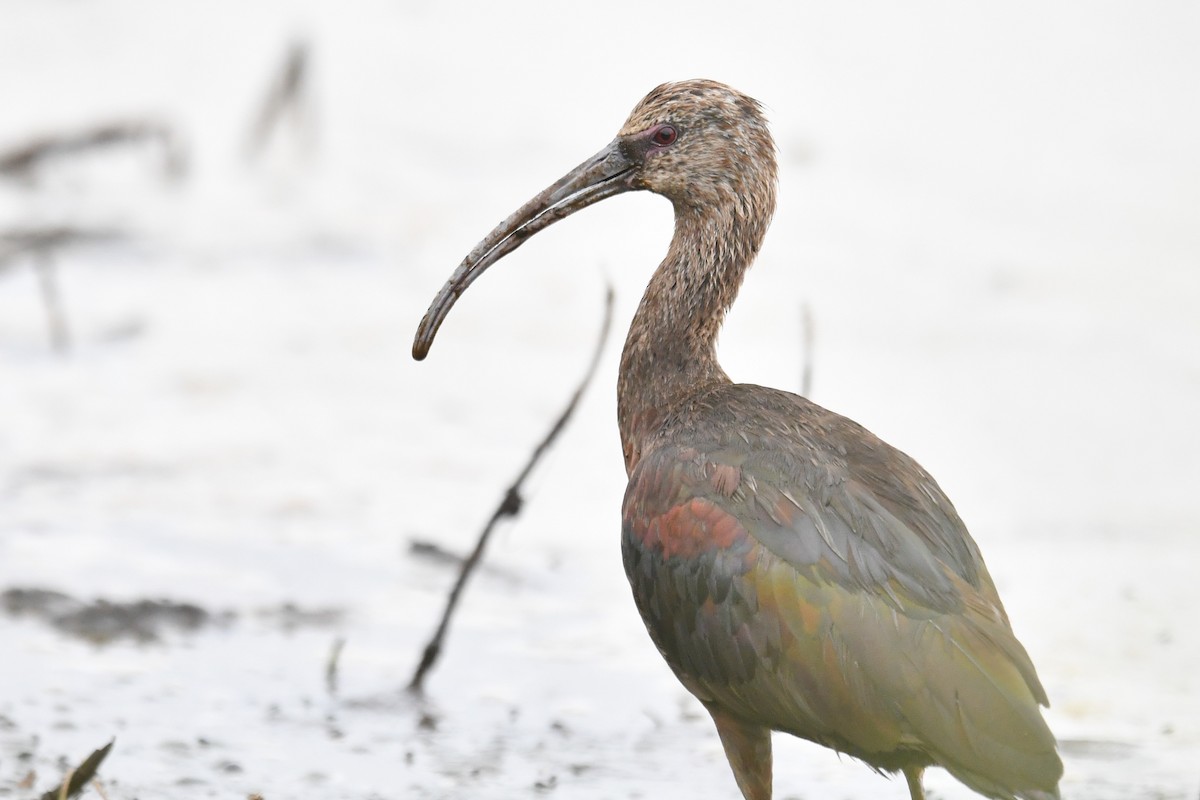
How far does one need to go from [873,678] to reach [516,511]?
1.87 m

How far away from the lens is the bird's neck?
227 inches

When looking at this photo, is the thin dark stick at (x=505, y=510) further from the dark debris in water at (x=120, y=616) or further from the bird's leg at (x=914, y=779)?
the bird's leg at (x=914, y=779)

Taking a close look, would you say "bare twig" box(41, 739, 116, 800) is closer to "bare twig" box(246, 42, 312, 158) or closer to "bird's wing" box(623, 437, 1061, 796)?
"bird's wing" box(623, 437, 1061, 796)

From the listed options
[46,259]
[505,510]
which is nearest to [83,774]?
[505,510]

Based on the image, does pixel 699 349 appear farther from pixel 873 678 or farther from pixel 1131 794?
pixel 1131 794

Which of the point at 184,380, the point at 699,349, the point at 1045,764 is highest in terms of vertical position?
the point at 184,380

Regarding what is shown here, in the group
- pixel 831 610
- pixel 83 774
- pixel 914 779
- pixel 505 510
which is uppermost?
pixel 505 510

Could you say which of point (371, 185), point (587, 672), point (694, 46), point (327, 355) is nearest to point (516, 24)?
point (694, 46)

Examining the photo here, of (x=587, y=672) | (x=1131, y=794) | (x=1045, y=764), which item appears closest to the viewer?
(x=1045, y=764)

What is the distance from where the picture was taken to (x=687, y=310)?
5.83m

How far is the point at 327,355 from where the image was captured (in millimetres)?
11250

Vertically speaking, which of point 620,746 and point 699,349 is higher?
point 699,349

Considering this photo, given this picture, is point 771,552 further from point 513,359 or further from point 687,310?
point 513,359

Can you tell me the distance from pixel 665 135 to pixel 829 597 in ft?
5.71
